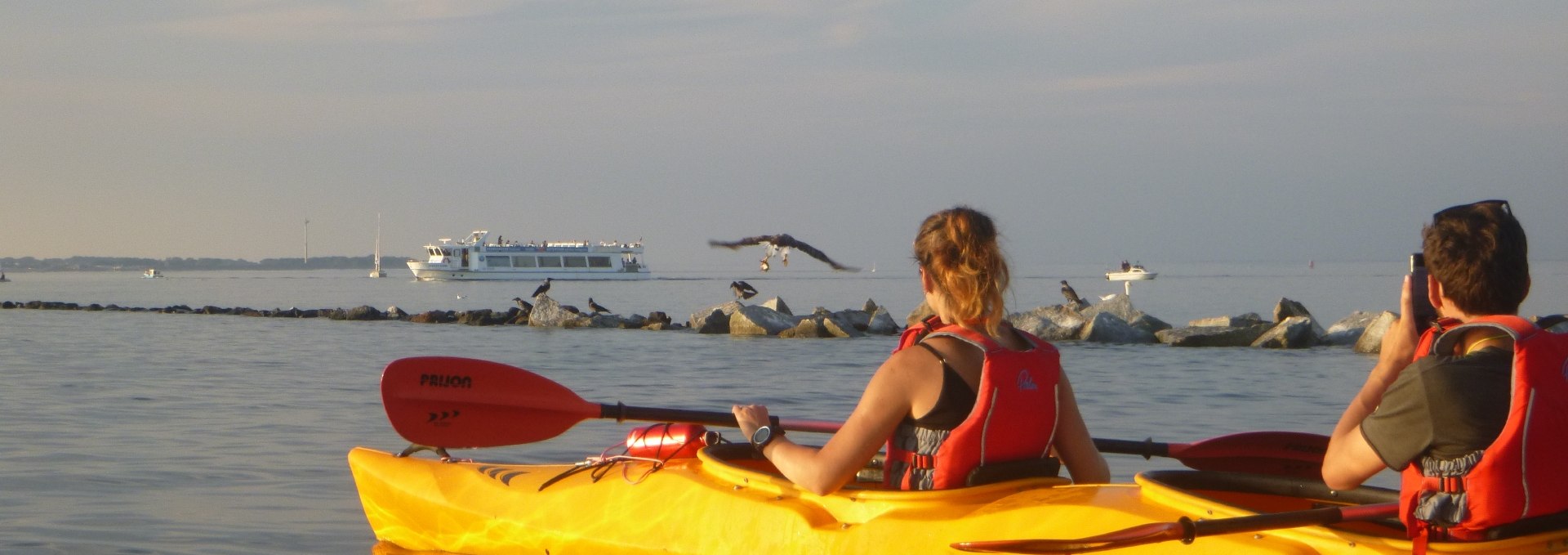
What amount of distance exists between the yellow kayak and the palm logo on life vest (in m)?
0.28

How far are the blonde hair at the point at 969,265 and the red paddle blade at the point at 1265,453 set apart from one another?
1.28 metres

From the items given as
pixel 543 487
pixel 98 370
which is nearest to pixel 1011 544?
pixel 543 487

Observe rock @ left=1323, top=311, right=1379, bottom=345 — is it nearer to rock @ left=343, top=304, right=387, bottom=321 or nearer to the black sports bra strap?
the black sports bra strap

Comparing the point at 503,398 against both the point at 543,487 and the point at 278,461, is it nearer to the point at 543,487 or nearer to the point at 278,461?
the point at 543,487

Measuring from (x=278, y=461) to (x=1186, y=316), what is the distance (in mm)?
29996

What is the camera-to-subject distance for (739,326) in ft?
76.7

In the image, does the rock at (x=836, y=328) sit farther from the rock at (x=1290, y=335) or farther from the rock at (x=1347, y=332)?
the rock at (x=1347, y=332)

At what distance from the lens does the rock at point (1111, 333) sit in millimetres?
20828

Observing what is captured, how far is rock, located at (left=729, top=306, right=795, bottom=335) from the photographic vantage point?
23094mm

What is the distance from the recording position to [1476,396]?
8.49ft

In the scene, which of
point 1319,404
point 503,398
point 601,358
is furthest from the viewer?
point 601,358

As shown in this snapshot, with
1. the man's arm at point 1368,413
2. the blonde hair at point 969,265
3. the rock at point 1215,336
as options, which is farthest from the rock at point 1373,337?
the man's arm at point 1368,413

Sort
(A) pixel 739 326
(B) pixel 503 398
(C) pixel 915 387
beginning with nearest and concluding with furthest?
(C) pixel 915 387 → (B) pixel 503 398 → (A) pixel 739 326

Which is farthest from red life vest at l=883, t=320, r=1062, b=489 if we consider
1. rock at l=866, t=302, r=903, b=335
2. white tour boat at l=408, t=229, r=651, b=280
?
white tour boat at l=408, t=229, r=651, b=280
